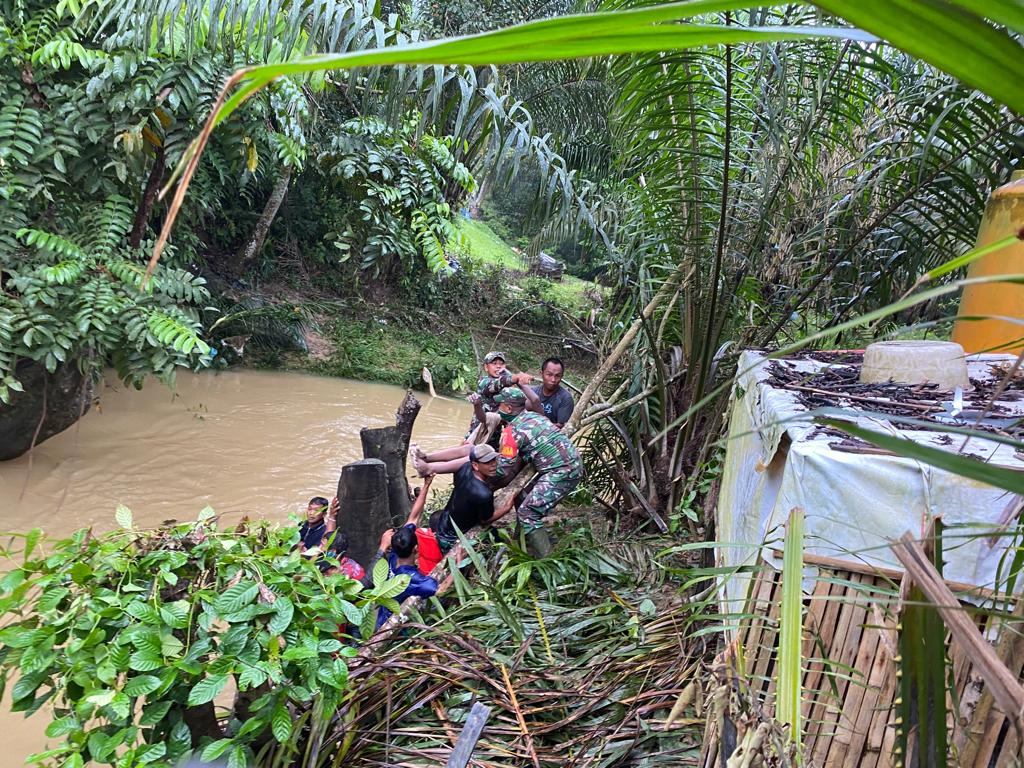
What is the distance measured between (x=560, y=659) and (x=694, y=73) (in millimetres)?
2902

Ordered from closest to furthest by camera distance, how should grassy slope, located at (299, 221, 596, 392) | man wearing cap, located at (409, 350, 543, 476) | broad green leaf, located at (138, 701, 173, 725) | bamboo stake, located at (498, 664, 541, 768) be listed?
1. broad green leaf, located at (138, 701, 173, 725)
2. bamboo stake, located at (498, 664, 541, 768)
3. man wearing cap, located at (409, 350, 543, 476)
4. grassy slope, located at (299, 221, 596, 392)

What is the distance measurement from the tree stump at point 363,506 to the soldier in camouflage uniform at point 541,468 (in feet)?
2.63

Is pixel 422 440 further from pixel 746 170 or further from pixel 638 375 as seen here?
pixel 746 170

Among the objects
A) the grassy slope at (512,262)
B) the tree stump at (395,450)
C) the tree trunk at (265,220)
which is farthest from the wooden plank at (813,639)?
the grassy slope at (512,262)

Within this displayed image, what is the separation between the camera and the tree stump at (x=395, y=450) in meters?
4.44

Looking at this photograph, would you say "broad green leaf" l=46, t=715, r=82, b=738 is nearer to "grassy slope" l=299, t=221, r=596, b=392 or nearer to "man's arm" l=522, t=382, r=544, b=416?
"man's arm" l=522, t=382, r=544, b=416

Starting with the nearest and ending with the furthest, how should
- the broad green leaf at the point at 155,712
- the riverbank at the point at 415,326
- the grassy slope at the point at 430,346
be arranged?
the broad green leaf at the point at 155,712
the riverbank at the point at 415,326
the grassy slope at the point at 430,346

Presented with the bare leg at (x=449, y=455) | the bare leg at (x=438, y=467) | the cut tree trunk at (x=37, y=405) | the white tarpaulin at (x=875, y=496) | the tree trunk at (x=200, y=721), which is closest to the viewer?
the white tarpaulin at (x=875, y=496)

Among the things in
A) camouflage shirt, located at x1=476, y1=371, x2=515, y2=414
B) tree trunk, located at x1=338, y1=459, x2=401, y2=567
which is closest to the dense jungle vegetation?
tree trunk, located at x1=338, y1=459, x2=401, y2=567

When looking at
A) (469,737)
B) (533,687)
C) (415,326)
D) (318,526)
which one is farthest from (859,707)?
(415,326)

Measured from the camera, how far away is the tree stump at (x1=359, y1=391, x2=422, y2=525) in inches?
175

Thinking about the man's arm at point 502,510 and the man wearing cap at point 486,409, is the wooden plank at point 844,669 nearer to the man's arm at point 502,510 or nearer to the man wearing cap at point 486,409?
the man's arm at point 502,510

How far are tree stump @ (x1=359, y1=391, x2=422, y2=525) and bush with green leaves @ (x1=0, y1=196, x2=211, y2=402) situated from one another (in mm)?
1517

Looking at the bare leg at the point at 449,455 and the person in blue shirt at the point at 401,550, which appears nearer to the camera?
the person in blue shirt at the point at 401,550
